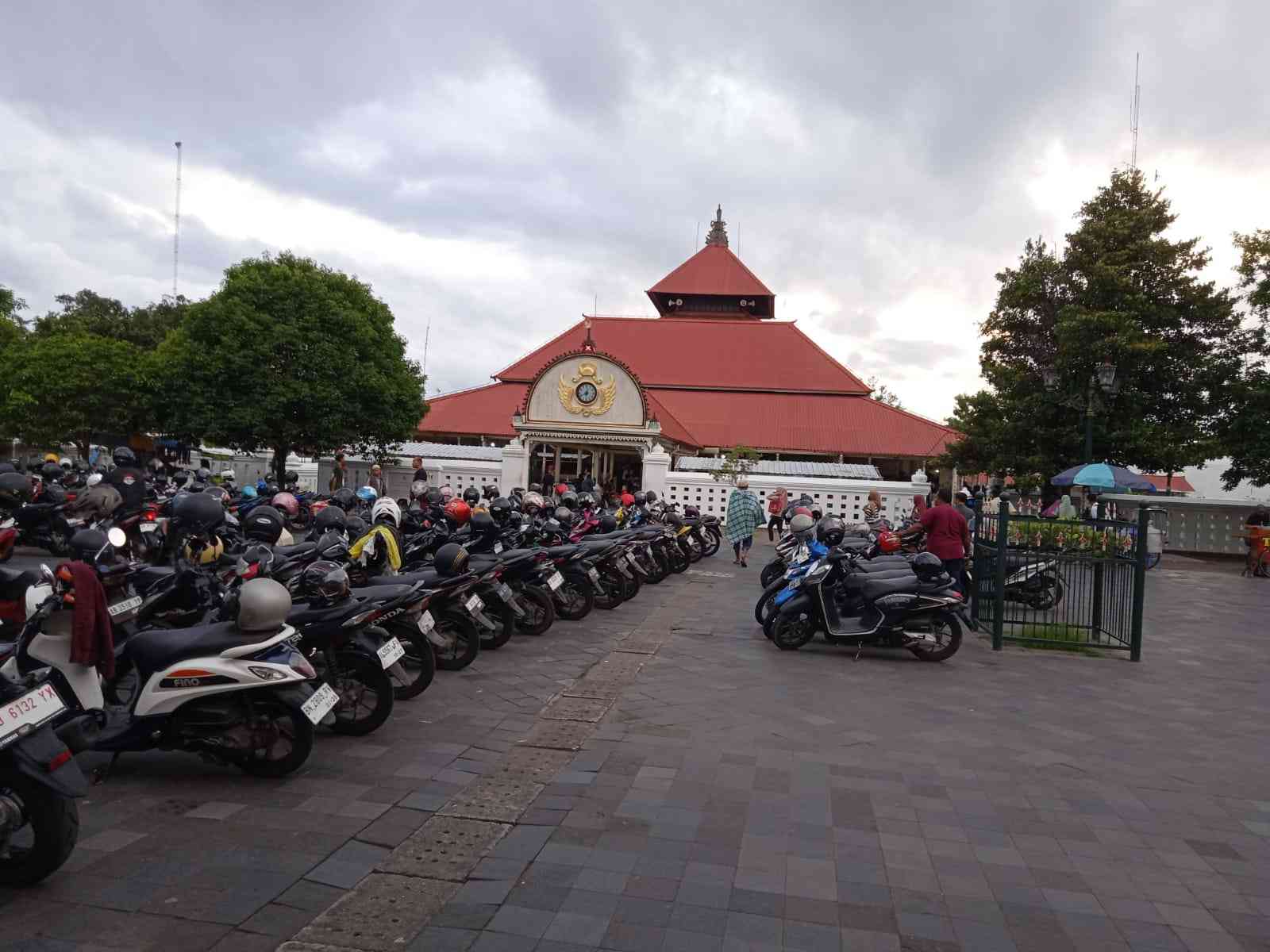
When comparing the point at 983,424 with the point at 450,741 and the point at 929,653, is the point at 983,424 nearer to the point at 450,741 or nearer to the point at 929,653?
the point at 929,653

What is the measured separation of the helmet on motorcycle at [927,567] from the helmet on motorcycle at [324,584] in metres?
4.92

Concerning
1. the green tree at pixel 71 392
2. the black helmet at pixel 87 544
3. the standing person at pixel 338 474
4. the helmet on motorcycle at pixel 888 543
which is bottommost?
the helmet on motorcycle at pixel 888 543

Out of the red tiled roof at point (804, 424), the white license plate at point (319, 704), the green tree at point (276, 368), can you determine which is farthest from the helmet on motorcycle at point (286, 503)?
the red tiled roof at point (804, 424)

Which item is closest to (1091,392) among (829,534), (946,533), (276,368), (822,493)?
(822,493)

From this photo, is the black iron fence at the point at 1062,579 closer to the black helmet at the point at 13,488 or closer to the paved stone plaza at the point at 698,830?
the paved stone plaza at the point at 698,830

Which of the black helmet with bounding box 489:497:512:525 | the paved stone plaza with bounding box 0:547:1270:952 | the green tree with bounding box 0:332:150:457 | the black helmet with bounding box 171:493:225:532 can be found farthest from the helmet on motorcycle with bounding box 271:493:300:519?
the green tree with bounding box 0:332:150:457

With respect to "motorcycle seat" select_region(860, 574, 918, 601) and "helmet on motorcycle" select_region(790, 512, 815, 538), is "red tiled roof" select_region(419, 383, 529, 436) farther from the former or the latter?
"motorcycle seat" select_region(860, 574, 918, 601)

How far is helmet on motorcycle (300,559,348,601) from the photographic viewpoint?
5.20 meters

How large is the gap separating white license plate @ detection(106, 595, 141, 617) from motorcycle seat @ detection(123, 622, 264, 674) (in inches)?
46.1

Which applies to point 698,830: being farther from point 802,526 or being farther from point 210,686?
point 802,526

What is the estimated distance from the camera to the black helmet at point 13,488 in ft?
30.2

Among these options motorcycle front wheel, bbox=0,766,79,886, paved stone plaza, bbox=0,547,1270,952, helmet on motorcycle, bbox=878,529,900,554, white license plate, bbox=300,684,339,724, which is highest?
helmet on motorcycle, bbox=878,529,900,554

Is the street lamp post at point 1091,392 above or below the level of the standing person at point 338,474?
above

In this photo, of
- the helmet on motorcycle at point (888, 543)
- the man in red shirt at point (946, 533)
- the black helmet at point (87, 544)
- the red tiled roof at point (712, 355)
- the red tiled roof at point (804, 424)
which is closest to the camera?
the black helmet at point (87, 544)
